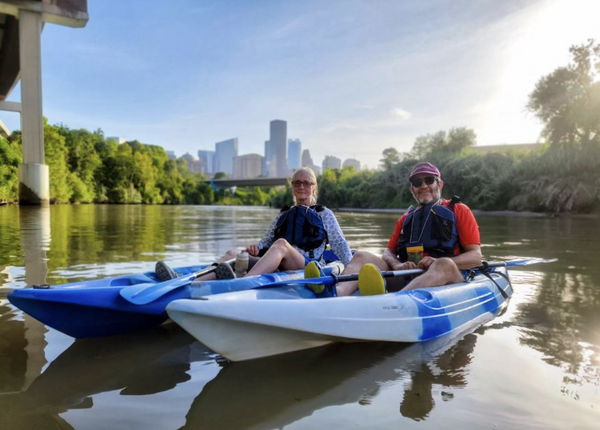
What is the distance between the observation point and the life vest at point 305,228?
3.88 meters

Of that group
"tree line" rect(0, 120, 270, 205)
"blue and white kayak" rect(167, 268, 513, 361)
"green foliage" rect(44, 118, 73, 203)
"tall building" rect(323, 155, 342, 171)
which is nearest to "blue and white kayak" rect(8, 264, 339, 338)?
"blue and white kayak" rect(167, 268, 513, 361)

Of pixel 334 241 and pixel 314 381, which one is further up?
pixel 334 241

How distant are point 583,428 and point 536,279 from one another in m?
3.75

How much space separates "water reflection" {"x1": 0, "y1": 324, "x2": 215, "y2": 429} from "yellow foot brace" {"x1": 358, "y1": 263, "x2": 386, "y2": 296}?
104 cm

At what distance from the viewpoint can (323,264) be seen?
12.9ft

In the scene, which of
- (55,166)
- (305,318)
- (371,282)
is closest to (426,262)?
(371,282)

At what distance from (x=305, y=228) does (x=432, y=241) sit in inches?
43.1

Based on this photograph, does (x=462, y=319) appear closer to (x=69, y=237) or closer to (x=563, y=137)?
(x=69, y=237)

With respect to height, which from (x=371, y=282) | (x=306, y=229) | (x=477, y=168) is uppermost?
(x=477, y=168)

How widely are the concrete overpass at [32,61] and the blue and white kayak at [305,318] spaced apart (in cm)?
2189

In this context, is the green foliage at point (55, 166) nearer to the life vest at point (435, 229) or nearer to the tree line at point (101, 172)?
the tree line at point (101, 172)

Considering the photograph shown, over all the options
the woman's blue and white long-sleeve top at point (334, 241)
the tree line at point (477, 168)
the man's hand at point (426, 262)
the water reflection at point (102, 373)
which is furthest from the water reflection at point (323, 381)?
→ the tree line at point (477, 168)

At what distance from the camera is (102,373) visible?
2.31 metres

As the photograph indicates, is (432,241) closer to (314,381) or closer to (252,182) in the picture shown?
(314,381)
